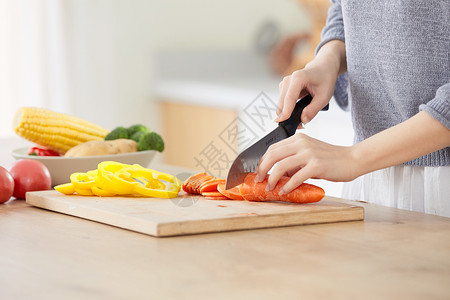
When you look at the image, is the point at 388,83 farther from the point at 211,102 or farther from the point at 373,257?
the point at 211,102

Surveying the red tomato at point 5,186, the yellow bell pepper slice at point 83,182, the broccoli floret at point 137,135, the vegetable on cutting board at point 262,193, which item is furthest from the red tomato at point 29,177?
the vegetable on cutting board at point 262,193

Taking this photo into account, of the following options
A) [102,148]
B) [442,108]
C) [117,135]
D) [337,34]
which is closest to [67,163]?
[102,148]

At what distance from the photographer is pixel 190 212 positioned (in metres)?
1.12

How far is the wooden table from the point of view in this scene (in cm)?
79

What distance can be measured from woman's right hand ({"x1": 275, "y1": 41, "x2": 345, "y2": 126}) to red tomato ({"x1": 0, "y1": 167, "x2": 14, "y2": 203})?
524 mm

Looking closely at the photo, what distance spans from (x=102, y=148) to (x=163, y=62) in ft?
6.62

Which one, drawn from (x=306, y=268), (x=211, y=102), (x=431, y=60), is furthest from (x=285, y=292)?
(x=211, y=102)

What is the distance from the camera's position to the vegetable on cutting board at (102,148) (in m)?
1.53

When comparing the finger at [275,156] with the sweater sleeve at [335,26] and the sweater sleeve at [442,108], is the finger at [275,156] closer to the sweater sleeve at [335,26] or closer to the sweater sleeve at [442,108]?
the sweater sleeve at [442,108]

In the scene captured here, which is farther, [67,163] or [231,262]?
[67,163]

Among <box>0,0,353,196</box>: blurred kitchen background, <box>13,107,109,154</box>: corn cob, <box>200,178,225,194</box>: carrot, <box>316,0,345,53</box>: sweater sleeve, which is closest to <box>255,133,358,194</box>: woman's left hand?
<box>200,178,225,194</box>: carrot

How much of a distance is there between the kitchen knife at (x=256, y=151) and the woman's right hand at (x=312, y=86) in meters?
0.02

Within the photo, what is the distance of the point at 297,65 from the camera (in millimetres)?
3232

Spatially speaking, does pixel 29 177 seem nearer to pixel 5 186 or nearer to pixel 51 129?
pixel 5 186
